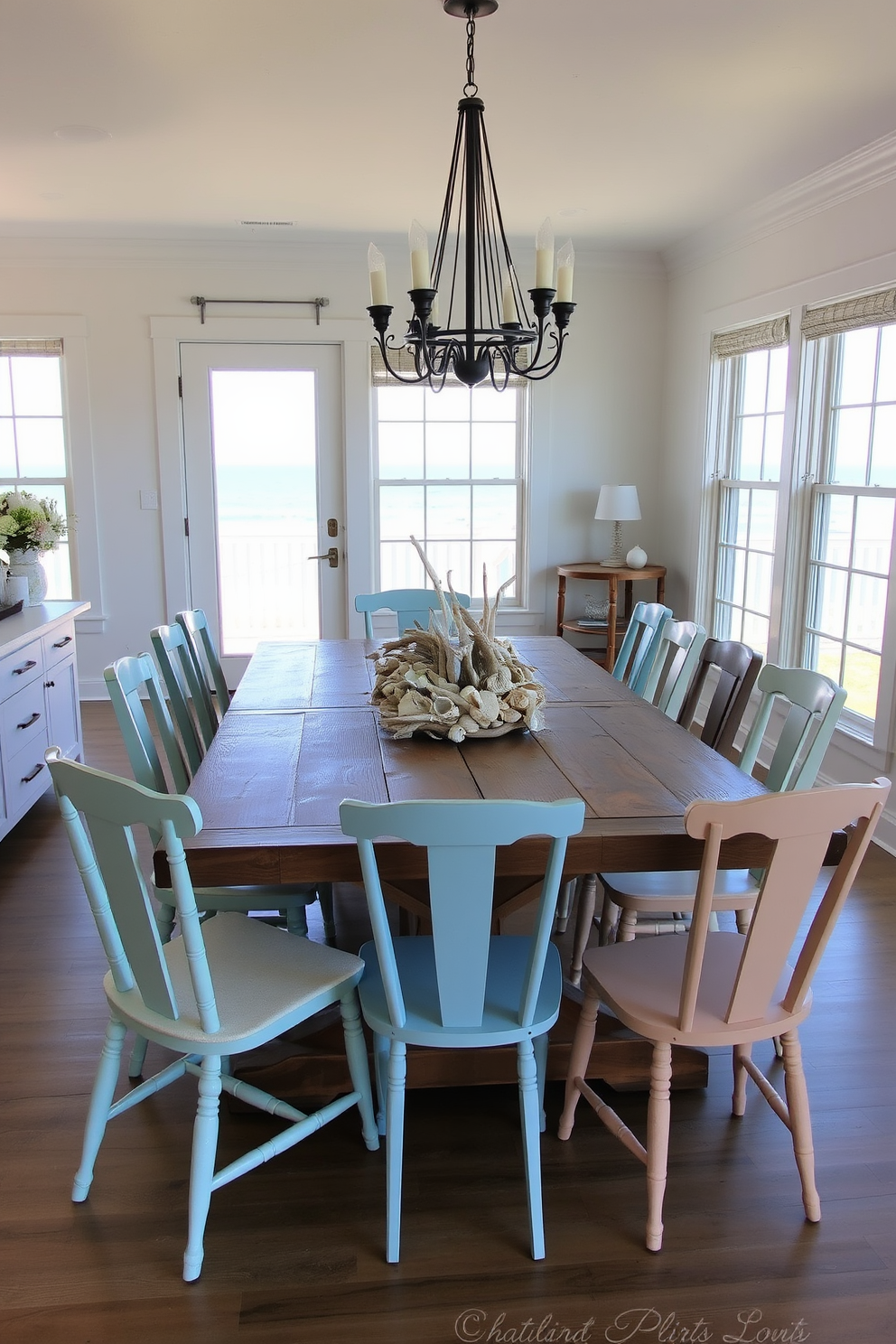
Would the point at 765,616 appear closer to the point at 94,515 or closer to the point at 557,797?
the point at 557,797

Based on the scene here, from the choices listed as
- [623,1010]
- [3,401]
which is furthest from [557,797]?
[3,401]

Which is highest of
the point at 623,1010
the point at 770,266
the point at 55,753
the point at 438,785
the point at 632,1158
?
the point at 770,266

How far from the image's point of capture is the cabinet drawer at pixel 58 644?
4070 mm

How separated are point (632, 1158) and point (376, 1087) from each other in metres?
0.56

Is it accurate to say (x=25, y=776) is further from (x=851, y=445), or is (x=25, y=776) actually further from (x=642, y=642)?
(x=851, y=445)

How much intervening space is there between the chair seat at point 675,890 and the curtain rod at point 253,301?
4.17 metres

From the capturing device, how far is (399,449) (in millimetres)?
5848

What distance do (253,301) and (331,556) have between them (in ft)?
4.77

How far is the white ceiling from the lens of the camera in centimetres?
267

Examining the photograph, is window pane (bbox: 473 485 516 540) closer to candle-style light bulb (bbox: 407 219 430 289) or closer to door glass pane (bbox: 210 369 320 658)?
door glass pane (bbox: 210 369 320 658)

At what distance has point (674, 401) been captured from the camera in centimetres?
580

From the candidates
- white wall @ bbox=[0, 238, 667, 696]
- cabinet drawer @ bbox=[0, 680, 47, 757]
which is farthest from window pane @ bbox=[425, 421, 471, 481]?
cabinet drawer @ bbox=[0, 680, 47, 757]

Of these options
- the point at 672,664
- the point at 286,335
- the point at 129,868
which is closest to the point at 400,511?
the point at 286,335

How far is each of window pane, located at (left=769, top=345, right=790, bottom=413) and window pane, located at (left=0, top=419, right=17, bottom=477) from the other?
403cm
